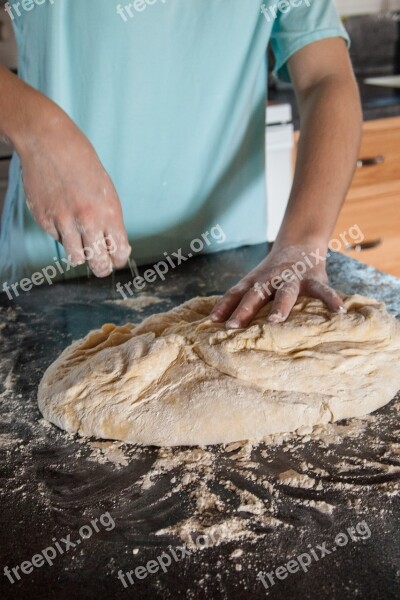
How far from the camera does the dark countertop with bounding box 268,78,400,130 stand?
8.71 feet

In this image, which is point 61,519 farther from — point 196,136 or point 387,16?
point 387,16

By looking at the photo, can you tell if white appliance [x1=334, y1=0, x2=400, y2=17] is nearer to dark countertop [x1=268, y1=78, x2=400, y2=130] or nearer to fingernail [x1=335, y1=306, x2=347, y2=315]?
dark countertop [x1=268, y1=78, x2=400, y2=130]

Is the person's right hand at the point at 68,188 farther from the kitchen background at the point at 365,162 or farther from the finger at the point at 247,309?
the kitchen background at the point at 365,162

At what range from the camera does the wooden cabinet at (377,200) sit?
271 centimetres

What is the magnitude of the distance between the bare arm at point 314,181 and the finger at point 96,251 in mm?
218

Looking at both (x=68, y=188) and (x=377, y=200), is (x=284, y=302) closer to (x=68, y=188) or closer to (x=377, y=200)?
(x=68, y=188)

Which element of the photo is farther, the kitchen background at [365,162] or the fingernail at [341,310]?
the kitchen background at [365,162]

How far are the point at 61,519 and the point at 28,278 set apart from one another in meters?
0.86

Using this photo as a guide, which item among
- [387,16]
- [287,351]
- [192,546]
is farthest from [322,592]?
[387,16]

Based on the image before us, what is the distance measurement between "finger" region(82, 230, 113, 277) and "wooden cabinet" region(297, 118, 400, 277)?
178 centimetres

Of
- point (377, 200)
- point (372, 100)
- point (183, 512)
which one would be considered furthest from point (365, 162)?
point (183, 512)

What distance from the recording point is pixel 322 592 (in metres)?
0.71

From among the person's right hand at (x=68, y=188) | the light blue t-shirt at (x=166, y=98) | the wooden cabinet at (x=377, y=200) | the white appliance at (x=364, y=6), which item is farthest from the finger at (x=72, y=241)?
the white appliance at (x=364, y=6)

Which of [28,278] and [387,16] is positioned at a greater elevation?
[387,16]
